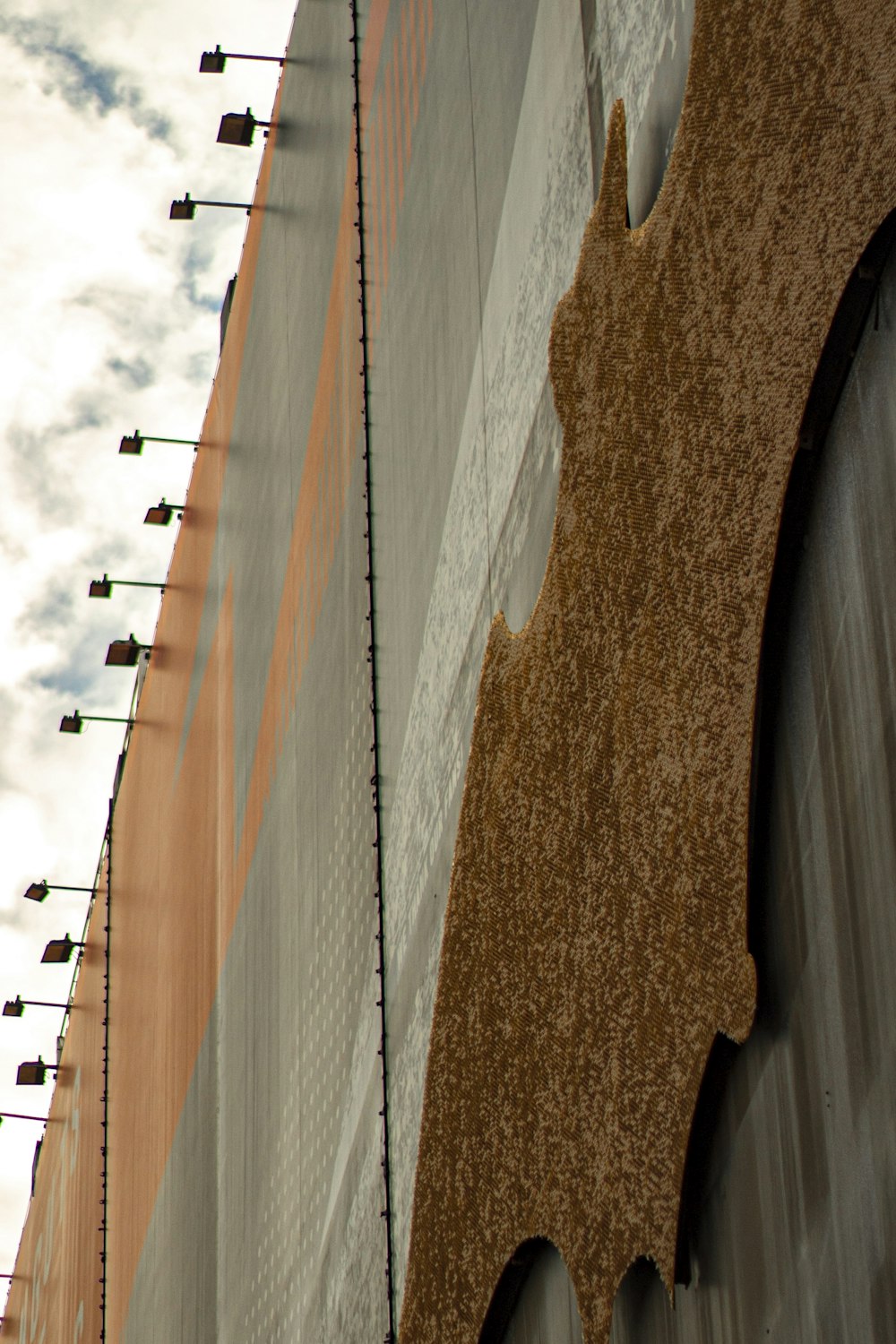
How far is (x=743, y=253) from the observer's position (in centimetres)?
365

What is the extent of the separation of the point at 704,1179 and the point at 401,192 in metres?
5.42

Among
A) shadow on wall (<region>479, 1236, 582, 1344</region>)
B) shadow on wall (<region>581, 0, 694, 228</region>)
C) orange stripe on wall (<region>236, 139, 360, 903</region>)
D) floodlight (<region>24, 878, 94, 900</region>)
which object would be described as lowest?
shadow on wall (<region>479, 1236, 582, 1344</region>)

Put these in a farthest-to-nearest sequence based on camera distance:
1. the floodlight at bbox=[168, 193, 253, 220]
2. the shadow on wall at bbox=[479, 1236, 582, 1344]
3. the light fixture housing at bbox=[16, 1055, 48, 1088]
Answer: the light fixture housing at bbox=[16, 1055, 48, 1088] < the floodlight at bbox=[168, 193, 253, 220] < the shadow on wall at bbox=[479, 1236, 582, 1344]

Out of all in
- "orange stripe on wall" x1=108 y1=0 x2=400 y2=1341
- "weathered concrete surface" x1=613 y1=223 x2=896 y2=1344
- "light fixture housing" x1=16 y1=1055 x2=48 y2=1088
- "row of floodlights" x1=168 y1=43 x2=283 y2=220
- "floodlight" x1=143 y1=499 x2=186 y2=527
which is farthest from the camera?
"light fixture housing" x1=16 y1=1055 x2=48 y2=1088

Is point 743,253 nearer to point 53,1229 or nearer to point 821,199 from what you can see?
point 821,199

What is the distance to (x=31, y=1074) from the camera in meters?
24.3

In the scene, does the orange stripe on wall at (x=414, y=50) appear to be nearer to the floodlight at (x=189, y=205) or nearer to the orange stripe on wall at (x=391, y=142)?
the orange stripe on wall at (x=391, y=142)

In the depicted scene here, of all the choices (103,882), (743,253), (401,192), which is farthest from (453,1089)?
(103,882)

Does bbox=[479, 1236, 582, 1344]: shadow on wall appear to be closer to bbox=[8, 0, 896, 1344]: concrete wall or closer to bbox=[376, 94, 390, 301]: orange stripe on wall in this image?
bbox=[8, 0, 896, 1344]: concrete wall

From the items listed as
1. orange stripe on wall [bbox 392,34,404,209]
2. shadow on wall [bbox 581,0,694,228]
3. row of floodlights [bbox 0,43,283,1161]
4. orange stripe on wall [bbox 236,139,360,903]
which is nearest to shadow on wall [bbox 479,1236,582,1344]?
shadow on wall [bbox 581,0,694,228]

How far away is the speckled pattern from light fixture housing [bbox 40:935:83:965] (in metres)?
17.5

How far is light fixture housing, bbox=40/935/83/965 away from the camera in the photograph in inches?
862

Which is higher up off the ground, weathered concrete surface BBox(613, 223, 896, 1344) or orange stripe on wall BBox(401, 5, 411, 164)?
Answer: orange stripe on wall BBox(401, 5, 411, 164)

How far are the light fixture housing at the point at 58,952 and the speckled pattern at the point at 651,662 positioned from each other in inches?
691
